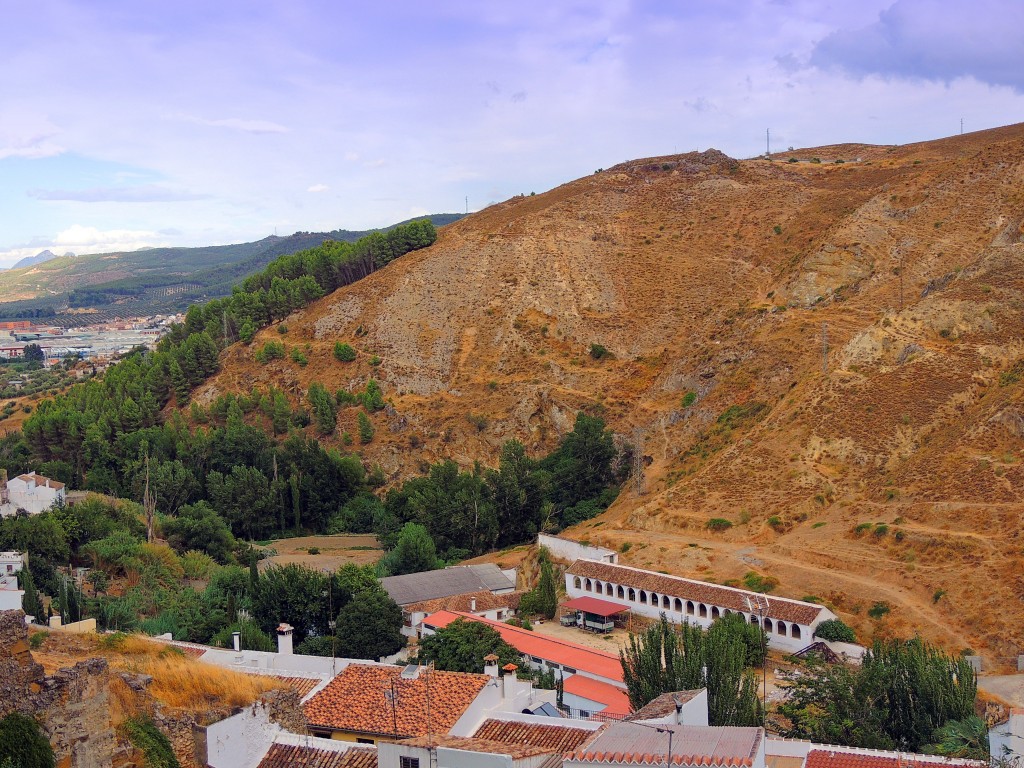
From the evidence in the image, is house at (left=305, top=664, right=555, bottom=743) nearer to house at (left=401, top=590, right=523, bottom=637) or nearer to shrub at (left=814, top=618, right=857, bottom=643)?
shrub at (left=814, top=618, right=857, bottom=643)

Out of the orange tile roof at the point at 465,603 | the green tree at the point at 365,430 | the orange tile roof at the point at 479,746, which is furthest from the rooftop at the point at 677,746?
the green tree at the point at 365,430

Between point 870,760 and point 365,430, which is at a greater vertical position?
point 870,760

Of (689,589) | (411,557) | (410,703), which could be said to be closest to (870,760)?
(410,703)

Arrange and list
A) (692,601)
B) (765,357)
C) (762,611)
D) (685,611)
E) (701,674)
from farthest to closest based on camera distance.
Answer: (765,357) → (685,611) → (692,601) → (762,611) → (701,674)

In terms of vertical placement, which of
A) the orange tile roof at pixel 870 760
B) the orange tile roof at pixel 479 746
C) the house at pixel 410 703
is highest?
the orange tile roof at pixel 479 746

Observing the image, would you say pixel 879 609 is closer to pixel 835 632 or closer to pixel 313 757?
pixel 835 632

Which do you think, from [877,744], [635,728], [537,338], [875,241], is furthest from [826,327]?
[635,728]

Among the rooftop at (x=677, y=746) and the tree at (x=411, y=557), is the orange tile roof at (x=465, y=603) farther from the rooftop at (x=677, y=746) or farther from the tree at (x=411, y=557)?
the rooftop at (x=677, y=746)
